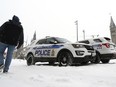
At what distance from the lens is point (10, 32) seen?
6797 mm

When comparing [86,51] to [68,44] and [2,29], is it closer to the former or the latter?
[68,44]

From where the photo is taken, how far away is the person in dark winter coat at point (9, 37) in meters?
6.73

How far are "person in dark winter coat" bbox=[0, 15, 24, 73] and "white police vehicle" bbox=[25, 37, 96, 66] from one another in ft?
12.3

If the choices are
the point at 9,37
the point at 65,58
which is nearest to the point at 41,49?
the point at 65,58

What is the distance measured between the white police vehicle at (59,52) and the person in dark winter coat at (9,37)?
3.75 m

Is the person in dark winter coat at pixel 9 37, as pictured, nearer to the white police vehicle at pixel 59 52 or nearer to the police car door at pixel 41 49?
the white police vehicle at pixel 59 52

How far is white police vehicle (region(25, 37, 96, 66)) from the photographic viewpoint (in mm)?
10141

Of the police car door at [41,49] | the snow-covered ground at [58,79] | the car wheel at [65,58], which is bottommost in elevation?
the snow-covered ground at [58,79]

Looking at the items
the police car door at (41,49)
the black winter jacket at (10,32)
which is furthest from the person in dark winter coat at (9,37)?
the police car door at (41,49)

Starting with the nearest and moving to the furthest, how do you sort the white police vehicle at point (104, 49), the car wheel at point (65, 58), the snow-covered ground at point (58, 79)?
1. the snow-covered ground at point (58, 79)
2. the car wheel at point (65, 58)
3. the white police vehicle at point (104, 49)

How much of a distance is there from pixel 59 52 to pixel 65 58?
48cm

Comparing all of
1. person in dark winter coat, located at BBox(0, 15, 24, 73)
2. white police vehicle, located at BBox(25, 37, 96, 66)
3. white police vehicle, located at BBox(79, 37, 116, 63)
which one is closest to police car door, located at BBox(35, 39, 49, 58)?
white police vehicle, located at BBox(25, 37, 96, 66)

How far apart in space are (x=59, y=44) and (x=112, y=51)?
316 centimetres

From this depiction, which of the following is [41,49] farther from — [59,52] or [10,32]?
[10,32]
